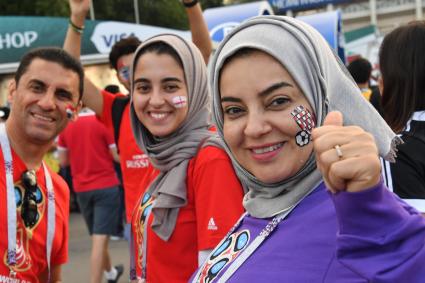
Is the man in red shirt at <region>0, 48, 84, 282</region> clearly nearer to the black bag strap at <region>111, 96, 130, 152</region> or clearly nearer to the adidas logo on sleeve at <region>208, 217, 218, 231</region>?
the black bag strap at <region>111, 96, 130, 152</region>

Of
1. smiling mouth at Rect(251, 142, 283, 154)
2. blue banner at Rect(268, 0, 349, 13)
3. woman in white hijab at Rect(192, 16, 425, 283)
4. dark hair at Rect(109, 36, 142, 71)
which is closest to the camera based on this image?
woman in white hijab at Rect(192, 16, 425, 283)

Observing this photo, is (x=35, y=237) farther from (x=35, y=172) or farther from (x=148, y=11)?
(x=148, y=11)

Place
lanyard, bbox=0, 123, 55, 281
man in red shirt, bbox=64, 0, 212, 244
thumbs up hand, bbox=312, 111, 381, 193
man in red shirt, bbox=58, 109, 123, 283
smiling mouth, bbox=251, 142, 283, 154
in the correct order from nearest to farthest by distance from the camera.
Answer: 1. thumbs up hand, bbox=312, 111, 381, 193
2. smiling mouth, bbox=251, 142, 283, 154
3. lanyard, bbox=0, 123, 55, 281
4. man in red shirt, bbox=64, 0, 212, 244
5. man in red shirt, bbox=58, 109, 123, 283

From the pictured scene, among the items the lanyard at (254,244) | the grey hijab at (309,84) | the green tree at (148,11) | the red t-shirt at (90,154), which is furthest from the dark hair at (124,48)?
the green tree at (148,11)

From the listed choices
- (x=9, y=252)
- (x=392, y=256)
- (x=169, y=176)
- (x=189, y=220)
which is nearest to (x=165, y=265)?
(x=189, y=220)

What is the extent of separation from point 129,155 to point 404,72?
5.94ft

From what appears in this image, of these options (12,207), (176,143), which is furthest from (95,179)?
(176,143)

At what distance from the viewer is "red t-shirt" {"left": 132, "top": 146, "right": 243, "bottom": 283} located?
6.60 feet

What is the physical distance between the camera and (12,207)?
2330mm

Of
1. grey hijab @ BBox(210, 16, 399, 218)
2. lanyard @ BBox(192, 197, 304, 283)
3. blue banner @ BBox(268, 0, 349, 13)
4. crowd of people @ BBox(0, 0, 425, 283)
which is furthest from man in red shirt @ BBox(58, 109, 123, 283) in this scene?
blue banner @ BBox(268, 0, 349, 13)

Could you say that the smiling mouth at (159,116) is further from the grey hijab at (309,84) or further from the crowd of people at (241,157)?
the grey hijab at (309,84)

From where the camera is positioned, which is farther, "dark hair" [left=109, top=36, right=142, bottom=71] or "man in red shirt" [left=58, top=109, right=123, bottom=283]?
"man in red shirt" [left=58, top=109, right=123, bottom=283]

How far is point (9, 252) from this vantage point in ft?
7.50

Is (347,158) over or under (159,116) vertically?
over
